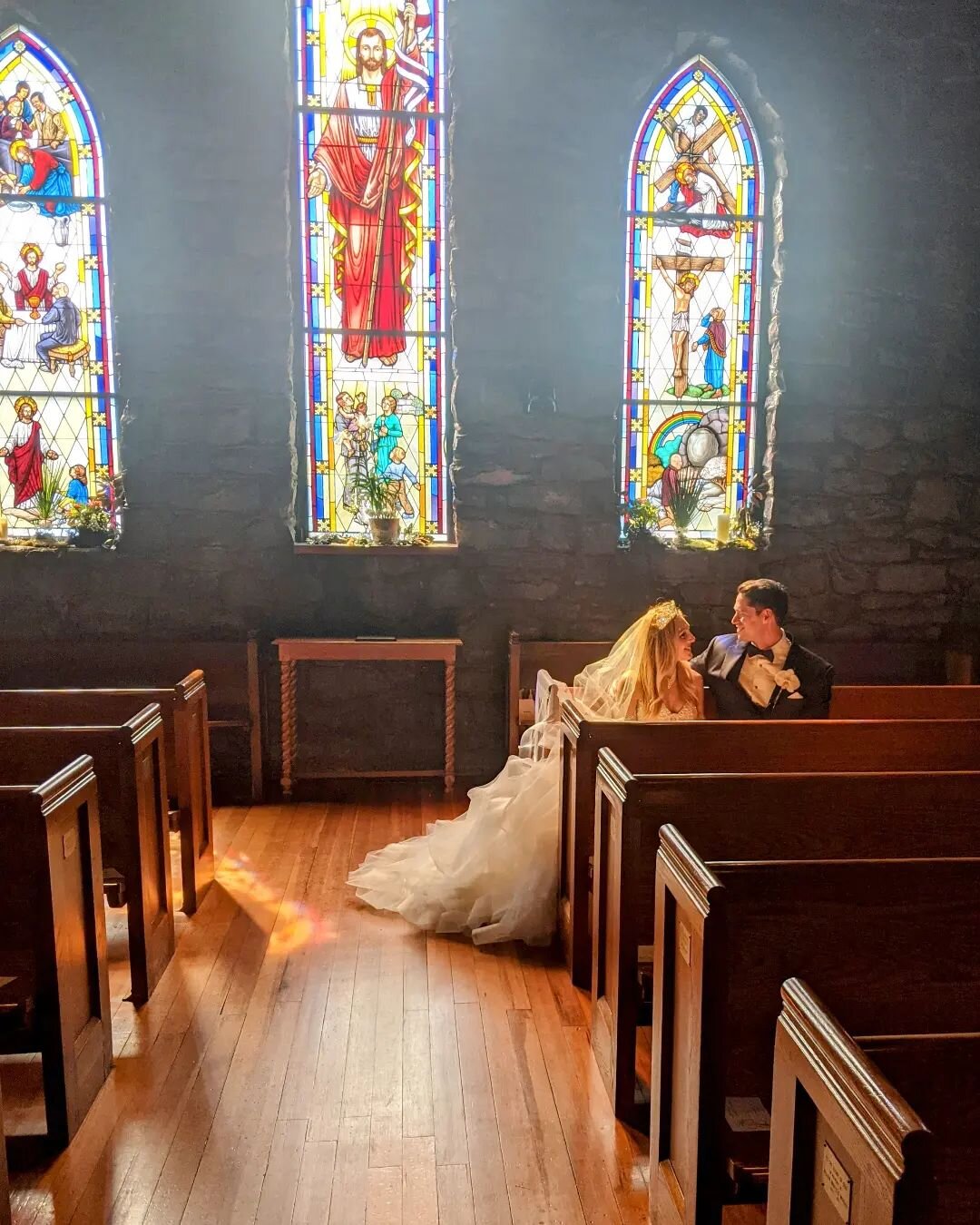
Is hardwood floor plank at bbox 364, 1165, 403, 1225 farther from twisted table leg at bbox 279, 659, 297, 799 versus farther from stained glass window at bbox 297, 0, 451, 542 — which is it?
stained glass window at bbox 297, 0, 451, 542

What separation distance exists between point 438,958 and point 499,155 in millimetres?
4662

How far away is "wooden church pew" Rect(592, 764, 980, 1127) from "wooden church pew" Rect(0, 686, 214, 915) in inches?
81.8

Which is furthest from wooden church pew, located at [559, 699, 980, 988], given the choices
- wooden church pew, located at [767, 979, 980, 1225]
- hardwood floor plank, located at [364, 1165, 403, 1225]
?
wooden church pew, located at [767, 979, 980, 1225]

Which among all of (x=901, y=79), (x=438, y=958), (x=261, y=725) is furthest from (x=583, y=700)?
(x=901, y=79)

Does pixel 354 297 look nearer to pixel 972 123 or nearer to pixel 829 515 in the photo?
pixel 829 515

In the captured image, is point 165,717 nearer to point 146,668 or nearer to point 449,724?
point 146,668

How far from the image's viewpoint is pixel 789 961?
5.95ft

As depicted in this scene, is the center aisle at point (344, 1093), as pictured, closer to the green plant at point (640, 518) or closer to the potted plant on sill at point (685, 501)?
the green plant at point (640, 518)

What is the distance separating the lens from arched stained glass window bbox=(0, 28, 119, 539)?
18.2ft

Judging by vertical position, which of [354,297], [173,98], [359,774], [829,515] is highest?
[173,98]

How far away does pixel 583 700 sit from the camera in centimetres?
394

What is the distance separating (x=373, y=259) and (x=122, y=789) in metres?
4.02

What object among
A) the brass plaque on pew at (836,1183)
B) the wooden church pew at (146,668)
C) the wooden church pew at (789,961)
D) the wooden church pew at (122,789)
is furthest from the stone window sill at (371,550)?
the brass plaque on pew at (836,1183)

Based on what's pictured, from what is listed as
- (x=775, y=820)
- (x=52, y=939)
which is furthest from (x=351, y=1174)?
(x=775, y=820)
